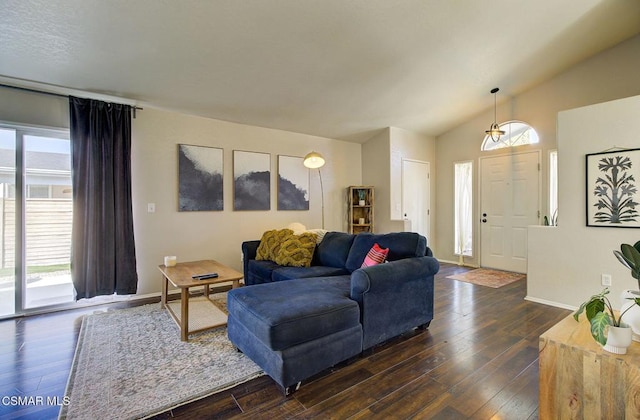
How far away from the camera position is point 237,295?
2.26 m

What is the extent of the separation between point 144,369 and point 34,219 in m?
2.41

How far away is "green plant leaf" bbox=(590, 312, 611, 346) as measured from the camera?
47.8 inches

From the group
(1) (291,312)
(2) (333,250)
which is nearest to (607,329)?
(1) (291,312)

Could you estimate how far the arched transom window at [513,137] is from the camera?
199 inches

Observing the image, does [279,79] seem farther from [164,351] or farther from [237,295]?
[164,351]

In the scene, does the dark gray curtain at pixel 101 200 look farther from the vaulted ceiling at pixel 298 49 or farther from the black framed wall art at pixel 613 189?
the black framed wall art at pixel 613 189

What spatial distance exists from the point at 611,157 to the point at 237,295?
3.92m

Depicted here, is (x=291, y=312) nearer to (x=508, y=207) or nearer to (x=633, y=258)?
(x=633, y=258)

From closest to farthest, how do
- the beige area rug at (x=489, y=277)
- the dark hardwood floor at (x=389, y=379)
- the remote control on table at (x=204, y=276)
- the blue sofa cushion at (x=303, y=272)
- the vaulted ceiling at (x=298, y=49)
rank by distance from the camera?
1. the dark hardwood floor at (x=389, y=379)
2. the vaulted ceiling at (x=298, y=49)
3. the remote control on table at (x=204, y=276)
4. the blue sofa cushion at (x=303, y=272)
5. the beige area rug at (x=489, y=277)

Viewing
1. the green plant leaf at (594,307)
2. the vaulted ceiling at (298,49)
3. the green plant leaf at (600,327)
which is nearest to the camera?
the green plant leaf at (600,327)

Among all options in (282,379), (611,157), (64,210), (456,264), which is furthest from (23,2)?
(456,264)

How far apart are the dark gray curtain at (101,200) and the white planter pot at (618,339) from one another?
4190mm

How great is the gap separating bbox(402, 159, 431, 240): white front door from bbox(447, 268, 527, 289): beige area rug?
120 cm

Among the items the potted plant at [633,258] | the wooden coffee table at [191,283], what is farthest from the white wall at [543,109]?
the wooden coffee table at [191,283]
